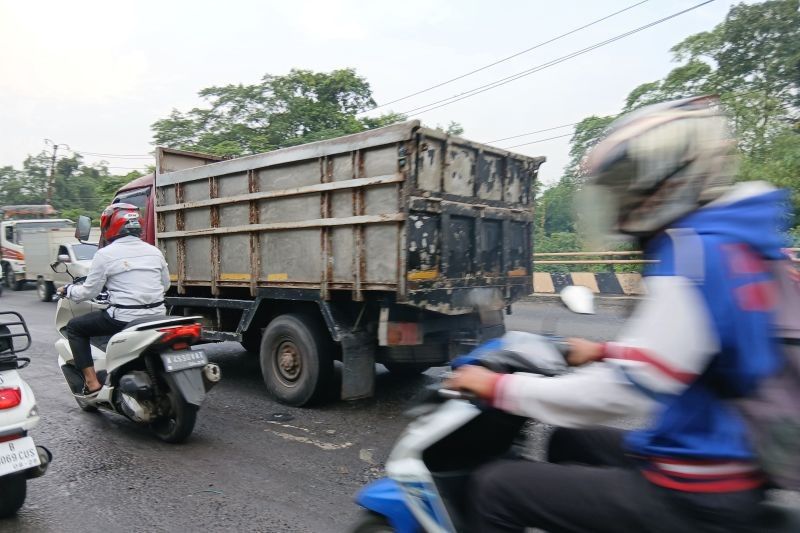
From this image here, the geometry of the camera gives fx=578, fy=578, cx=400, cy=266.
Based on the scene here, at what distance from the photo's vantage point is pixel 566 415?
5.06 ft

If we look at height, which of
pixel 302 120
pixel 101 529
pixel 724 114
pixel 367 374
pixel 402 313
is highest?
pixel 302 120

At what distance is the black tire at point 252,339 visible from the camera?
6016 mm

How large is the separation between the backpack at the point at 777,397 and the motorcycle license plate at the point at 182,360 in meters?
3.63

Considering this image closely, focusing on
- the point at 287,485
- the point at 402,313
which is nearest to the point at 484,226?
the point at 402,313

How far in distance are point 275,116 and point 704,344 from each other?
27.3 m

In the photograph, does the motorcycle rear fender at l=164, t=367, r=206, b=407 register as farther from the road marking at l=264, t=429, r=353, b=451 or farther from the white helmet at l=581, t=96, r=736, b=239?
the white helmet at l=581, t=96, r=736, b=239

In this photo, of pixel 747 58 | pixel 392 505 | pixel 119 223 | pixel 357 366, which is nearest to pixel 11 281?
pixel 119 223

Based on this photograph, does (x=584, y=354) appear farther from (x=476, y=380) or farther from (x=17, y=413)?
(x=17, y=413)

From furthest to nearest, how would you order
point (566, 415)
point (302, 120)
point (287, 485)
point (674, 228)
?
point (302, 120), point (287, 485), point (566, 415), point (674, 228)

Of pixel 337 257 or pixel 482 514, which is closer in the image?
pixel 482 514

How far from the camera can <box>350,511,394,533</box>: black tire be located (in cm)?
200

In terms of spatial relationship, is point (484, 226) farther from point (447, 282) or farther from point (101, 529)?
point (101, 529)

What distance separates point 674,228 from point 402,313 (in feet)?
11.3

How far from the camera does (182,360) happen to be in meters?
4.20
